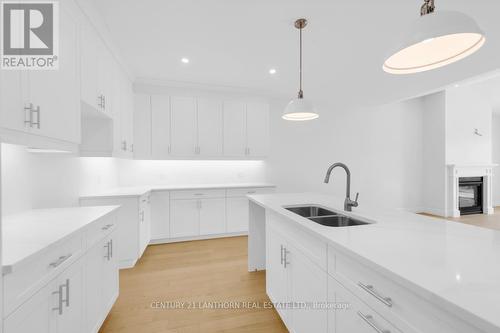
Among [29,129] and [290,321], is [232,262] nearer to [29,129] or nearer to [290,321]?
[290,321]

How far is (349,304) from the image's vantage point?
0.99m

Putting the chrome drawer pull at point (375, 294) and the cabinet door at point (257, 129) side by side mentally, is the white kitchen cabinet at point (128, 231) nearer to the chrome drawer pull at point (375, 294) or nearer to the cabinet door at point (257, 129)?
the cabinet door at point (257, 129)

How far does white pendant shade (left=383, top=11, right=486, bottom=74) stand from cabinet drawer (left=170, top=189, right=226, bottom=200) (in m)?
3.15

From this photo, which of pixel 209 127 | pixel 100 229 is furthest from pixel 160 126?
pixel 100 229

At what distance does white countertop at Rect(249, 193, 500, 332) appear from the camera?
1.85 feet

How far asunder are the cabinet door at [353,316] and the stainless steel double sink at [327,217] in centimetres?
58

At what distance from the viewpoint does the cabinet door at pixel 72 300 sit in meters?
1.20

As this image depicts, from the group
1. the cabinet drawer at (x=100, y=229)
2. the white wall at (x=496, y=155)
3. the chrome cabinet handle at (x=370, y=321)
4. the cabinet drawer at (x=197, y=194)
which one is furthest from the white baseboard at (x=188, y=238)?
the white wall at (x=496, y=155)

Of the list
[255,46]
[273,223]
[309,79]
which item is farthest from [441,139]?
[273,223]

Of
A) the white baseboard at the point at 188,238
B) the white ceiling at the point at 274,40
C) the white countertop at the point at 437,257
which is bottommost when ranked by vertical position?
the white baseboard at the point at 188,238

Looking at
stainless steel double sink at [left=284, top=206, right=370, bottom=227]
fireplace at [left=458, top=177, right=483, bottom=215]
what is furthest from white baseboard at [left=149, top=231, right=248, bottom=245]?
fireplace at [left=458, top=177, right=483, bottom=215]

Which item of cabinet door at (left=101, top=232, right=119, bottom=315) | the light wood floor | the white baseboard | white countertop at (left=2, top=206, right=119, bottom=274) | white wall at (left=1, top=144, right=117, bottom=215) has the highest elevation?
white wall at (left=1, top=144, right=117, bottom=215)

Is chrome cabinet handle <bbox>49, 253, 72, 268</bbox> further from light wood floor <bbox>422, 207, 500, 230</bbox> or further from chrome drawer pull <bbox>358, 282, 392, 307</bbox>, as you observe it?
light wood floor <bbox>422, 207, 500, 230</bbox>

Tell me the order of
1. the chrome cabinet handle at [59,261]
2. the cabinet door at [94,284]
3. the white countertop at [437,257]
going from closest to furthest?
the white countertop at [437,257]
the chrome cabinet handle at [59,261]
the cabinet door at [94,284]
